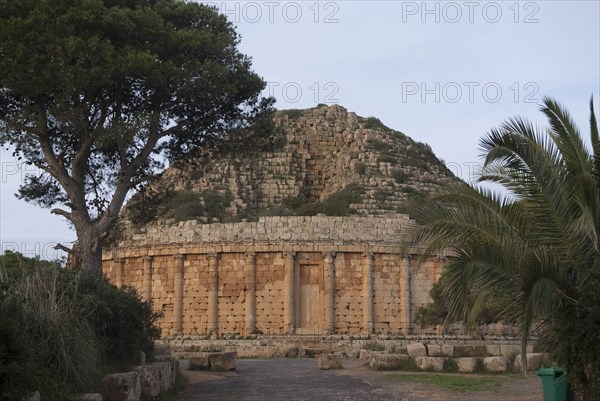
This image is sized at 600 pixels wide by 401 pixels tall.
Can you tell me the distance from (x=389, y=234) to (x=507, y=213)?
24.2 meters

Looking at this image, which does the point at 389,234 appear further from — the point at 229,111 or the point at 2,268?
the point at 2,268

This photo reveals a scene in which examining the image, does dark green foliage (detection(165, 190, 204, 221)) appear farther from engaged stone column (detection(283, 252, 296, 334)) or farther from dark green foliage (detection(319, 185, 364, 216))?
engaged stone column (detection(283, 252, 296, 334))

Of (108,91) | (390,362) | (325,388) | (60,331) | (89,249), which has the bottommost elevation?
(325,388)

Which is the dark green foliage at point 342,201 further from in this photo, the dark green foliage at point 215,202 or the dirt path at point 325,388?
the dirt path at point 325,388

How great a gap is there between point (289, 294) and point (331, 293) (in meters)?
1.89

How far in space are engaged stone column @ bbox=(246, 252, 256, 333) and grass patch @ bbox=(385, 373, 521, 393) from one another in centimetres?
1617

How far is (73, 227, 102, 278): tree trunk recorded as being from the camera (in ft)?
67.1

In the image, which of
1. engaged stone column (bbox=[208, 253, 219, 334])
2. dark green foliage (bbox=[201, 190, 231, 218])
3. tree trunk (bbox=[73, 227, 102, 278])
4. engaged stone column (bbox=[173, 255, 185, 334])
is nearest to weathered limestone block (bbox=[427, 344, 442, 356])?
tree trunk (bbox=[73, 227, 102, 278])

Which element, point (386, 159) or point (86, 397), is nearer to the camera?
point (86, 397)

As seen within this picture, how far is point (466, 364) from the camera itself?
72.0 feet

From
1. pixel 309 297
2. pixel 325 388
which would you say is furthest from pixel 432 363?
pixel 309 297

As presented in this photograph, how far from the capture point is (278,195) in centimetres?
5334

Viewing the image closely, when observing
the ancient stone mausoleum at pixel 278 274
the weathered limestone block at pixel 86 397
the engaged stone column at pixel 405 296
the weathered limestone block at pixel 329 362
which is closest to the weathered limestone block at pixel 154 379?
the weathered limestone block at pixel 86 397

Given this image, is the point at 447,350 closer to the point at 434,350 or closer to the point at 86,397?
the point at 434,350
